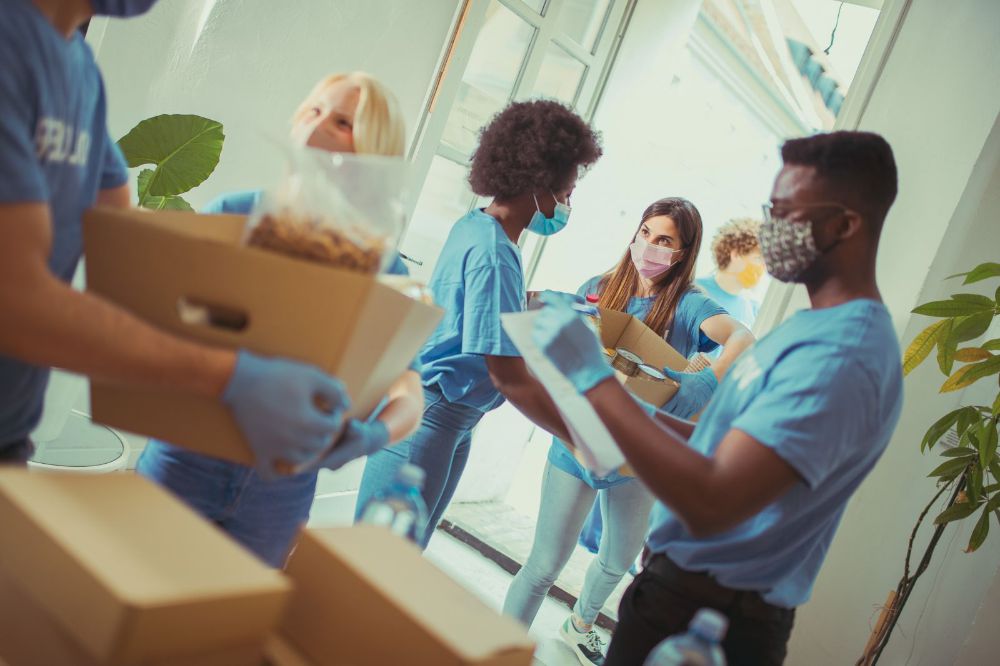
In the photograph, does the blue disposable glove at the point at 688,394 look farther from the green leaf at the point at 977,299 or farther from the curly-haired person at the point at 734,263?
the curly-haired person at the point at 734,263

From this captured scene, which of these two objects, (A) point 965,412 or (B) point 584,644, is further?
(B) point 584,644

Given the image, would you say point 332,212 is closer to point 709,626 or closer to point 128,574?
point 128,574

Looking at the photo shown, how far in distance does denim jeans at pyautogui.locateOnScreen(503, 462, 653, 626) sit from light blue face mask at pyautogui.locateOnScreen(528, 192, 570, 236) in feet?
2.72

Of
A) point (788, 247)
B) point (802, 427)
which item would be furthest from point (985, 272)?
point (802, 427)

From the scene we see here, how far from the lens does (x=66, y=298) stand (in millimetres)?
794

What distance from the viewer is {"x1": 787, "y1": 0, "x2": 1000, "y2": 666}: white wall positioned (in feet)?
9.07

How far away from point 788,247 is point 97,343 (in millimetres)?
970

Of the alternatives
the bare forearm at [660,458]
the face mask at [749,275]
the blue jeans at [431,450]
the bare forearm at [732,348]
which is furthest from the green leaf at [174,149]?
the face mask at [749,275]

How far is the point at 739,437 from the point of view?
44.5 inches

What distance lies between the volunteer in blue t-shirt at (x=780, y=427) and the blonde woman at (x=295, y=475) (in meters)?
0.38

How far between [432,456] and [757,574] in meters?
1.03

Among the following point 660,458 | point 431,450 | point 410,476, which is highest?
point 660,458

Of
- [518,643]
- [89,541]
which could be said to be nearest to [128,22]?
[89,541]

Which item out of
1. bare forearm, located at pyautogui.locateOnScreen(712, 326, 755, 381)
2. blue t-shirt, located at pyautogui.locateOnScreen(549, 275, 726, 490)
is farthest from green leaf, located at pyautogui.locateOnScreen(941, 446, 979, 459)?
blue t-shirt, located at pyautogui.locateOnScreen(549, 275, 726, 490)
